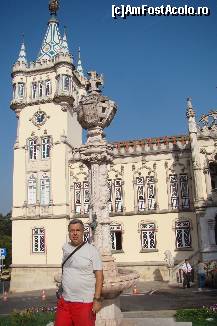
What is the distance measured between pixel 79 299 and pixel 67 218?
2669cm

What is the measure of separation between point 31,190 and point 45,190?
1428 millimetres

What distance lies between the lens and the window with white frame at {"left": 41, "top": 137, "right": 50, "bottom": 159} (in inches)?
1326

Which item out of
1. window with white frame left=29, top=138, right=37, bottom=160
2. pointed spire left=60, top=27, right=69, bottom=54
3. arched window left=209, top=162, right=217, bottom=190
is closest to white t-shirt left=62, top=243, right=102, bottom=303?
arched window left=209, top=162, right=217, bottom=190

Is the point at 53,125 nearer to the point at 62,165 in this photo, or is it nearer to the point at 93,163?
the point at 62,165

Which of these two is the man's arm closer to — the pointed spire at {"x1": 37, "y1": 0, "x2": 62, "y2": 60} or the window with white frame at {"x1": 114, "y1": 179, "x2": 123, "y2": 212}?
the window with white frame at {"x1": 114, "y1": 179, "x2": 123, "y2": 212}

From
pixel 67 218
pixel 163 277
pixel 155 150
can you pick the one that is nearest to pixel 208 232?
pixel 163 277

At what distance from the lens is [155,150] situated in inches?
1268

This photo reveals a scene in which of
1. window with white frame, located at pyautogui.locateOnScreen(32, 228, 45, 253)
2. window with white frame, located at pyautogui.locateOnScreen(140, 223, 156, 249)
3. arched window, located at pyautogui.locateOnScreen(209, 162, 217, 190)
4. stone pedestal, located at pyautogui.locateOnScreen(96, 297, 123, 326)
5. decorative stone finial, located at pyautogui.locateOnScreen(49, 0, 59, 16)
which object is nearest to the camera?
stone pedestal, located at pyautogui.locateOnScreen(96, 297, 123, 326)

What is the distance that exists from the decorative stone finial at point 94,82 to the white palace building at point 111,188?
62.7 ft

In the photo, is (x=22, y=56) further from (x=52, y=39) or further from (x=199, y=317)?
(x=199, y=317)

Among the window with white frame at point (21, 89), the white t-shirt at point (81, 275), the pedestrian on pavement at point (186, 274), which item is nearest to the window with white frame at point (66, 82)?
the window with white frame at point (21, 89)

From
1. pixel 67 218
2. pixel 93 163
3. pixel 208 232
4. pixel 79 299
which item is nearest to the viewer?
pixel 79 299

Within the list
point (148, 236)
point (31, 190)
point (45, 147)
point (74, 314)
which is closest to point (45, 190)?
point (31, 190)

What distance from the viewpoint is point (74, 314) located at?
5.60 metres
